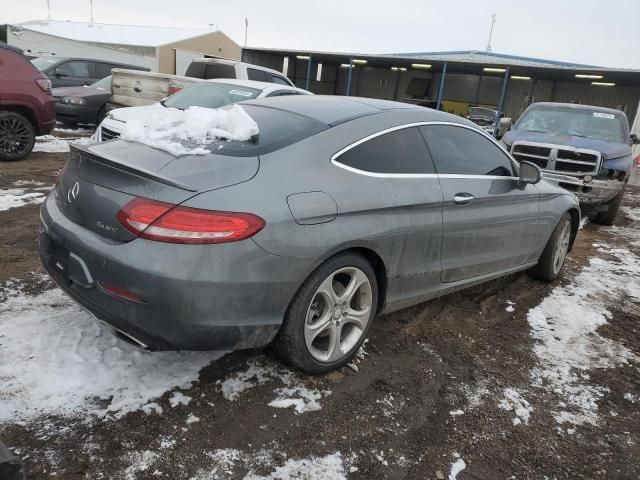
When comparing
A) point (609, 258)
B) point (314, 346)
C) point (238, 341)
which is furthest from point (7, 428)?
point (609, 258)

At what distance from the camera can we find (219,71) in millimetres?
11672

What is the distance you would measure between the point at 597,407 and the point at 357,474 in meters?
1.69

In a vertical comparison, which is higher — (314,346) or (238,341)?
(238,341)

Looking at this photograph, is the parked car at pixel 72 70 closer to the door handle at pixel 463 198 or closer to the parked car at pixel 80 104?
the parked car at pixel 80 104

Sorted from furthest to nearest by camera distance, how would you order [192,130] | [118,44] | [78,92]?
[118,44] < [78,92] < [192,130]

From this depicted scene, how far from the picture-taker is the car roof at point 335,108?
3.18 m

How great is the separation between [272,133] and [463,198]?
1470mm

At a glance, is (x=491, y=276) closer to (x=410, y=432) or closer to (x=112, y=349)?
(x=410, y=432)

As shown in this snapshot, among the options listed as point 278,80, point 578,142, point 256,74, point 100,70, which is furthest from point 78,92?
point 578,142

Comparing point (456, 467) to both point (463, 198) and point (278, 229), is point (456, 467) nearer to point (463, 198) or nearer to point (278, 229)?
point (278, 229)

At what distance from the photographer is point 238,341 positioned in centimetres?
254

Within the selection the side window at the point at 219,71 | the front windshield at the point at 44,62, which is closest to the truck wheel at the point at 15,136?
the side window at the point at 219,71

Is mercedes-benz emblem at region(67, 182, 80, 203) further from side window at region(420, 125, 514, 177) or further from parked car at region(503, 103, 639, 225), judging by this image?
parked car at region(503, 103, 639, 225)

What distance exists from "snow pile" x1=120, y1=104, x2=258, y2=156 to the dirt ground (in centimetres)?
128
